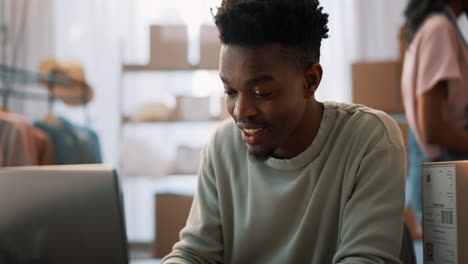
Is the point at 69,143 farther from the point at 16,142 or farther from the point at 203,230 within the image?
the point at 203,230

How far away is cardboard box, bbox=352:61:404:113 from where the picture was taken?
10.5 feet

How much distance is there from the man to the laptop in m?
0.29

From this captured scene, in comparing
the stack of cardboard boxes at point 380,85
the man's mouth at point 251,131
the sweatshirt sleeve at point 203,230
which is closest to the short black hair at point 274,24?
the man's mouth at point 251,131

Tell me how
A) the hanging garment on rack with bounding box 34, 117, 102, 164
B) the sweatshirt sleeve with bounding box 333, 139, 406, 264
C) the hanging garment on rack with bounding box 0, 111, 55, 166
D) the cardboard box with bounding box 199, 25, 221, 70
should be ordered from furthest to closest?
the cardboard box with bounding box 199, 25, 221, 70
the hanging garment on rack with bounding box 34, 117, 102, 164
the hanging garment on rack with bounding box 0, 111, 55, 166
the sweatshirt sleeve with bounding box 333, 139, 406, 264

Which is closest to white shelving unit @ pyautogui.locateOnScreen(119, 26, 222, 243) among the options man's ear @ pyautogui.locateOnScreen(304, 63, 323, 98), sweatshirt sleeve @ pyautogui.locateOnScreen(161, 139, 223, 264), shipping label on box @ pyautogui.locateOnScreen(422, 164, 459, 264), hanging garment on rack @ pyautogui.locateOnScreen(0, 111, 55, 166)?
hanging garment on rack @ pyautogui.locateOnScreen(0, 111, 55, 166)

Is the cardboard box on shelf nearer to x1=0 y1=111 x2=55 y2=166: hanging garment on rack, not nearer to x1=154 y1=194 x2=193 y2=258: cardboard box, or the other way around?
x1=154 y1=194 x2=193 y2=258: cardboard box

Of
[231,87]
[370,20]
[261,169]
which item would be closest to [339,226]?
[261,169]

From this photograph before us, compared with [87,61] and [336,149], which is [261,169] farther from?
[87,61]

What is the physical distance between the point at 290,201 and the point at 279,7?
35cm

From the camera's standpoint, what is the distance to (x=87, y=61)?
3.63 meters

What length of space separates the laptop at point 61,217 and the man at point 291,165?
29 centimetres

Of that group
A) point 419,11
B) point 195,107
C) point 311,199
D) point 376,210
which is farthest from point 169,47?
point 376,210

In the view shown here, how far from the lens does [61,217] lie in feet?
2.42

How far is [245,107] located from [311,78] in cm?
15
